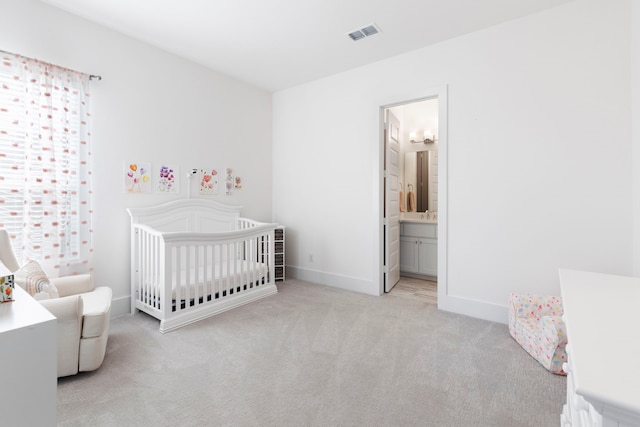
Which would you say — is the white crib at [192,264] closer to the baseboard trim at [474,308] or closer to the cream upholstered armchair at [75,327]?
the cream upholstered armchair at [75,327]

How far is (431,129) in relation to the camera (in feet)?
15.1

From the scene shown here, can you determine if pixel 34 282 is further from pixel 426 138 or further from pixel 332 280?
pixel 426 138

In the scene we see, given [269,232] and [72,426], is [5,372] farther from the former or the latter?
[269,232]

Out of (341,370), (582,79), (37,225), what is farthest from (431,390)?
(37,225)

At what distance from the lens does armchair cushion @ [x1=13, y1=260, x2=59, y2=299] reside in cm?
190

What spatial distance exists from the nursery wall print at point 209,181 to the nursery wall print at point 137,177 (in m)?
0.59

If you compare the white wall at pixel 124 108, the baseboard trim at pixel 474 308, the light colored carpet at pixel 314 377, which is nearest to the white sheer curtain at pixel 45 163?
the white wall at pixel 124 108

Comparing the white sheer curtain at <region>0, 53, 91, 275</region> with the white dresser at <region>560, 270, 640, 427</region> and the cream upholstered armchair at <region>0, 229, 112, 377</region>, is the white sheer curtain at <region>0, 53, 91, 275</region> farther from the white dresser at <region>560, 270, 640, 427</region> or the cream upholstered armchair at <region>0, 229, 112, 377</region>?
the white dresser at <region>560, 270, 640, 427</region>

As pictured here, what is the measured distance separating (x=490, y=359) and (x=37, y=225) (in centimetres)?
353

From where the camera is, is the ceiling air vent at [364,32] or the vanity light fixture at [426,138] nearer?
the ceiling air vent at [364,32]

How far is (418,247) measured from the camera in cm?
428

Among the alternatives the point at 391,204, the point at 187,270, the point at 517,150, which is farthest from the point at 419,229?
the point at 187,270

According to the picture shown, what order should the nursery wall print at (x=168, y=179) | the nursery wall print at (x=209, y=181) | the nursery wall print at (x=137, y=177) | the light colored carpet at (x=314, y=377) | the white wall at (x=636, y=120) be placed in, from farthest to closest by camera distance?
the nursery wall print at (x=209, y=181) < the nursery wall print at (x=168, y=179) < the nursery wall print at (x=137, y=177) < the white wall at (x=636, y=120) < the light colored carpet at (x=314, y=377)

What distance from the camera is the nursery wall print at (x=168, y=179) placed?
3170 mm
